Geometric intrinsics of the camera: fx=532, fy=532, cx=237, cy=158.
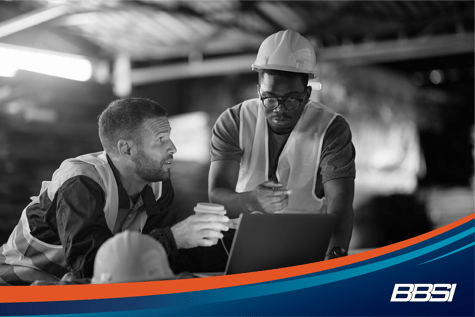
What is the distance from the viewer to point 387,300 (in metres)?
1.88

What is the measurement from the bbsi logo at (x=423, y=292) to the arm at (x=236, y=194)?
1.92ft

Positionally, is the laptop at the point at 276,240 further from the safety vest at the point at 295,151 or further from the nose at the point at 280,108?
the safety vest at the point at 295,151

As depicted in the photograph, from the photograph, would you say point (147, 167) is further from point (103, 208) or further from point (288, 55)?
point (288, 55)

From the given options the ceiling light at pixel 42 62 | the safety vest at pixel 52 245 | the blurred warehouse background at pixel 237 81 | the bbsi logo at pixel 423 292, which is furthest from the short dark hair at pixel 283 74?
the ceiling light at pixel 42 62

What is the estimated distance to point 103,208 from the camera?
7.33ft

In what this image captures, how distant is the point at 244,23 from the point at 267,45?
6860 millimetres

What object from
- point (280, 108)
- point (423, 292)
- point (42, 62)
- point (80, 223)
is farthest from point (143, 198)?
point (42, 62)

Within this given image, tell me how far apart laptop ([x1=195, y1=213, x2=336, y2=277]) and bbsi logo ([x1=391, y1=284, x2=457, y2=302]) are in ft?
1.04

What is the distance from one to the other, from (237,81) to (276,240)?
31.8 ft

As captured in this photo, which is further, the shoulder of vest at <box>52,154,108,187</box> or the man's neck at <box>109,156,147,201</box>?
the man's neck at <box>109,156,147,201</box>

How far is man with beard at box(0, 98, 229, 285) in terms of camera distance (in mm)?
2070

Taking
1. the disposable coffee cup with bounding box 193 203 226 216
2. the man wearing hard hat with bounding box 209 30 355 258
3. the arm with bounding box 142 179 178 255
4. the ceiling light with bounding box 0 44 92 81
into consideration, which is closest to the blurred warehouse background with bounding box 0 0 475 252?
the ceiling light with bounding box 0 44 92 81

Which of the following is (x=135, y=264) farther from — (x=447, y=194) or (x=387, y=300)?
(x=447, y=194)

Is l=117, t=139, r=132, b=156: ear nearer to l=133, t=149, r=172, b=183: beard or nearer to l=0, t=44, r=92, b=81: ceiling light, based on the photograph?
l=133, t=149, r=172, b=183: beard
